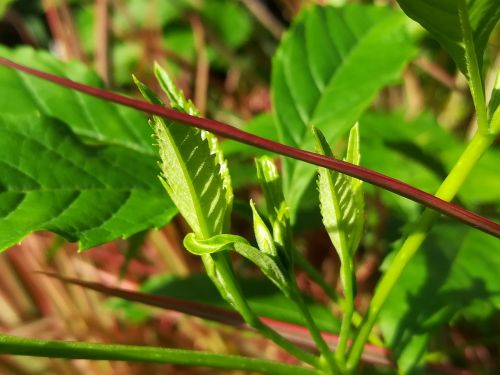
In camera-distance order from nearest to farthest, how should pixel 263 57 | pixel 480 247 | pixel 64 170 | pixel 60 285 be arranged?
pixel 64 170
pixel 480 247
pixel 60 285
pixel 263 57

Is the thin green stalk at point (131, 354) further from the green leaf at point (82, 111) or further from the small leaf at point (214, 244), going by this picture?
the green leaf at point (82, 111)

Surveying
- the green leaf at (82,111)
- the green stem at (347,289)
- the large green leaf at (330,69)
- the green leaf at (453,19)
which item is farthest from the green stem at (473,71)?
the green leaf at (82,111)

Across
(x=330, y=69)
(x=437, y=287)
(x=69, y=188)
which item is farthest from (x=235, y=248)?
(x=330, y=69)

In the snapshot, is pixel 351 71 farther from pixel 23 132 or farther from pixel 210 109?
pixel 210 109

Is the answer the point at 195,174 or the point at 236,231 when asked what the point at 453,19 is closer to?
the point at 195,174

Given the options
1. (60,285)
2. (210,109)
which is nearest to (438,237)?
(60,285)

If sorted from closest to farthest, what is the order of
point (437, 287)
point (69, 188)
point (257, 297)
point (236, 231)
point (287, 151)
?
point (287, 151) → point (69, 188) → point (437, 287) → point (257, 297) → point (236, 231)
